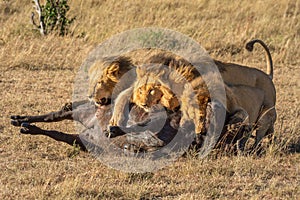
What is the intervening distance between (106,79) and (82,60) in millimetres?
3900

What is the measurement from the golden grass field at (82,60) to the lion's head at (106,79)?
49 cm

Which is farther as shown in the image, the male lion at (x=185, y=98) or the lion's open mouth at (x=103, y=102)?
the lion's open mouth at (x=103, y=102)

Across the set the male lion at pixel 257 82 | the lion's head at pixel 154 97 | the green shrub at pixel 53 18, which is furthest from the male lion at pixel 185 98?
the green shrub at pixel 53 18

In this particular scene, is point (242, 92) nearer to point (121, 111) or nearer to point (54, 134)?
point (121, 111)

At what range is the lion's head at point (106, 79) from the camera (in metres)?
6.27

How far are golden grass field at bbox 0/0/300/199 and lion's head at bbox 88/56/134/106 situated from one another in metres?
0.49

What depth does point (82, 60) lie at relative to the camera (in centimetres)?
1018

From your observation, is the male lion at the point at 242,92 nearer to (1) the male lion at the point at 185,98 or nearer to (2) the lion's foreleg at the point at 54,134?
(1) the male lion at the point at 185,98

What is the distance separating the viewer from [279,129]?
7.00m

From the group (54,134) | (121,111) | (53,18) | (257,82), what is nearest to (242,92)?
(257,82)

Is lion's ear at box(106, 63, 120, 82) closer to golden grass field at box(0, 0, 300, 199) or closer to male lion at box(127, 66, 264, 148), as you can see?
male lion at box(127, 66, 264, 148)

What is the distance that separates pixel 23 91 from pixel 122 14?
15.6 feet

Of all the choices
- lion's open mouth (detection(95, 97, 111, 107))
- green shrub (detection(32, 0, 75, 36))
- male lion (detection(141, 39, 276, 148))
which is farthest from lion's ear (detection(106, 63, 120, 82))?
green shrub (detection(32, 0, 75, 36))

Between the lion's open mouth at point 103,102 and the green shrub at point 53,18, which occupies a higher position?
the green shrub at point 53,18
